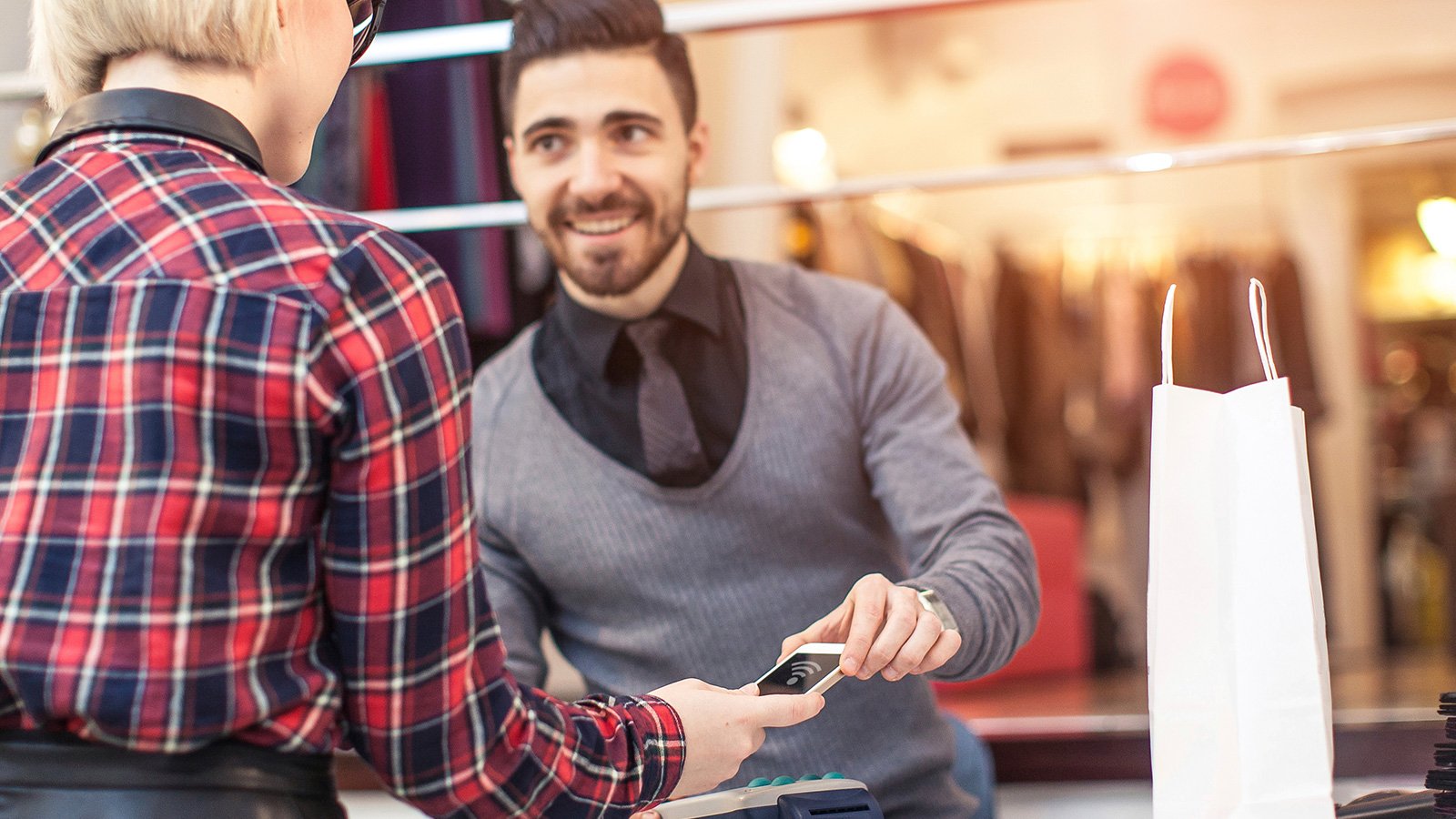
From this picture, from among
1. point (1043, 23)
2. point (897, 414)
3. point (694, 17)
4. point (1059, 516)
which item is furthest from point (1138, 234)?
point (897, 414)

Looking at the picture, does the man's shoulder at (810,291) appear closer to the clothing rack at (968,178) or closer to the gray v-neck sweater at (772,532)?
the gray v-neck sweater at (772,532)

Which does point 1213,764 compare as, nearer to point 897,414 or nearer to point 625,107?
point 897,414

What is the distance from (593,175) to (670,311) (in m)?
0.18

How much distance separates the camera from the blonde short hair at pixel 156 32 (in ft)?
2.55

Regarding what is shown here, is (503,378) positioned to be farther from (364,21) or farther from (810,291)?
(364,21)

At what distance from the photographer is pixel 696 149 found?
5.17ft

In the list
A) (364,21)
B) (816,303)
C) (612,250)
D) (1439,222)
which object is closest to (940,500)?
(816,303)

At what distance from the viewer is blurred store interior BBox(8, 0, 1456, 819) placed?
12.9 feet

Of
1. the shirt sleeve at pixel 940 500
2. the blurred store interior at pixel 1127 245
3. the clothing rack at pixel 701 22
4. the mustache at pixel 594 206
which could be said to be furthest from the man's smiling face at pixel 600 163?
the blurred store interior at pixel 1127 245

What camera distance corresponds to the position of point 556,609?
4.90 feet

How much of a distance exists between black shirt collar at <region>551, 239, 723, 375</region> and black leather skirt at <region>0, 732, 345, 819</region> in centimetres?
80

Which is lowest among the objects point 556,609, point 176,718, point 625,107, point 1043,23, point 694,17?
point 556,609

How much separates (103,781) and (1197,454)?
0.70 metres

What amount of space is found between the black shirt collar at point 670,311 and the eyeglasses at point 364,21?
541mm
